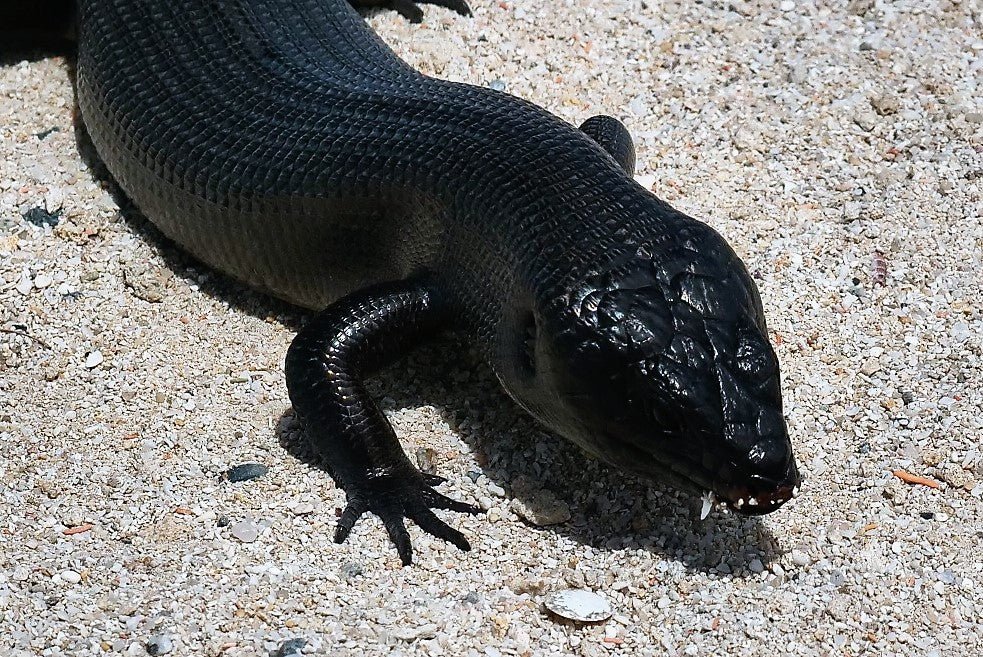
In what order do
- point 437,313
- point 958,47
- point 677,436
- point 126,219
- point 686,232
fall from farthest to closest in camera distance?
point 958,47 < point 126,219 < point 437,313 < point 686,232 < point 677,436

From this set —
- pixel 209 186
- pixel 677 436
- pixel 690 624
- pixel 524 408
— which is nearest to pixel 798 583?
pixel 690 624

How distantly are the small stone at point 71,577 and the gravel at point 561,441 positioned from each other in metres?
0.03

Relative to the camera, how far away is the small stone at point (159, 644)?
385 centimetres

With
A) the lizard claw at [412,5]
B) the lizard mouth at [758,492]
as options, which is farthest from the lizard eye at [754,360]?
the lizard claw at [412,5]

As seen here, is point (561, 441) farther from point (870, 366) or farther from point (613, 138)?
point (613, 138)

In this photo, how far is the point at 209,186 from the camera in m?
5.39

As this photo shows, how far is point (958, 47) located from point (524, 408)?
12.3 ft

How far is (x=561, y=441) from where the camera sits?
4.68 m

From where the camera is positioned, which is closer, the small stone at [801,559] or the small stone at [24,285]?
the small stone at [801,559]

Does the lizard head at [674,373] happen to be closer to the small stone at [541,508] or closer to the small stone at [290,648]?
the small stone at [541,508]

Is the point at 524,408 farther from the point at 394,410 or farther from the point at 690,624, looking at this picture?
the point at 690,624

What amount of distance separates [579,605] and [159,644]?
1.33 metres

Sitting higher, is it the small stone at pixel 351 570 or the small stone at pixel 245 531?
the small stone at pixel 351 570

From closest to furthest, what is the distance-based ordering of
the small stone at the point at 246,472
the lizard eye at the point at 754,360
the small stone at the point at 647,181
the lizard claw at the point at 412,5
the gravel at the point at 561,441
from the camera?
1. the lizard eye at the point at 754,360
2. the gravel at the point at 561,441
3. the small stone at the point at 246,472
4. the small stone at the point at 647,181
5. the lizard claw at the point at 412,5
